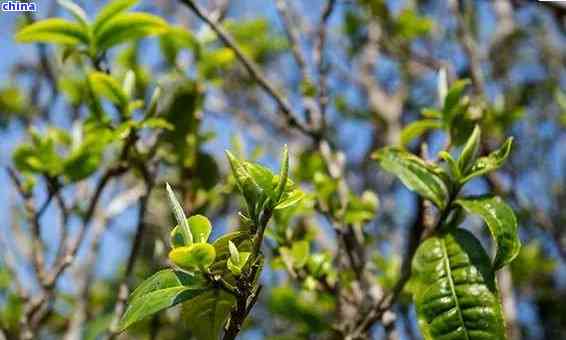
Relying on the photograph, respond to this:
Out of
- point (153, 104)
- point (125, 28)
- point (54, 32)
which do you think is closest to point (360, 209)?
point (153, 104)

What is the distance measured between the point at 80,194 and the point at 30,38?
2.63ft

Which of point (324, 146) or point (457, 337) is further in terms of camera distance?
point (324, 146)

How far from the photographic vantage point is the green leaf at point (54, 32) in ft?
4.56

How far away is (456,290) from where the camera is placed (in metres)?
1.03

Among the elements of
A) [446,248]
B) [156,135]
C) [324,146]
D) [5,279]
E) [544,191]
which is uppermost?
[156,135]

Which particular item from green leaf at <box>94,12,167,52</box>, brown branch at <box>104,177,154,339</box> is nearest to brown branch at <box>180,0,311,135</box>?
green leaf at <box>94,12,167,52</box>

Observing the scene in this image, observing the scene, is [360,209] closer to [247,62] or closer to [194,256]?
[247,62]

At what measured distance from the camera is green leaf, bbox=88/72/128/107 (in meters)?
1.44

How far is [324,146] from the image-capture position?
168 cm

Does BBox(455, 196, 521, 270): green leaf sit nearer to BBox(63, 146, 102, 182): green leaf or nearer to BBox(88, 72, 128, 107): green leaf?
BBox(88, 72, 128, 107): green leaf

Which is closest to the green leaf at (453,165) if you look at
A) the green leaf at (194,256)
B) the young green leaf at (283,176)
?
the young green leaf at (283,176)

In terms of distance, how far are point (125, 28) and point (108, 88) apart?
13 cm

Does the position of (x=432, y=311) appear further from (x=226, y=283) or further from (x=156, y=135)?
(x=156, y=135)

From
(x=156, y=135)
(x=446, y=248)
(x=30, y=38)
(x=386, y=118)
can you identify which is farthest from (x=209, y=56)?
(x=386, y=118)
